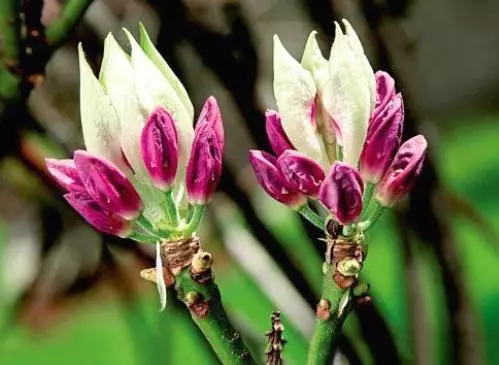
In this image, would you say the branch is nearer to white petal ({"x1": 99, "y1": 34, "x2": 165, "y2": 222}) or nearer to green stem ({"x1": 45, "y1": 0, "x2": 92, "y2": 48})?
white petal ({"x1": 99, "y1": 34, "x2": 165, "y2": 222})

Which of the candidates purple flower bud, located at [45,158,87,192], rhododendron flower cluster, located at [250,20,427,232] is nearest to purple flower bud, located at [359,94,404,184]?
rhododendron flower cluster, located at [250,20,427,232]

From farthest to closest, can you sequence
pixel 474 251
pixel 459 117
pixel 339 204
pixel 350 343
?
pixel 459 117
pixel 474 251
pixel 350 343
pixel 339 204

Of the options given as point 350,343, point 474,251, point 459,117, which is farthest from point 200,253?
point 459,117

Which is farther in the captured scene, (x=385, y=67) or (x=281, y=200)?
(x=385, y=67)

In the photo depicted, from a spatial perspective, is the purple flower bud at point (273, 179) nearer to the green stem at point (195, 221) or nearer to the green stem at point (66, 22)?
the green stem at point (195, 221)

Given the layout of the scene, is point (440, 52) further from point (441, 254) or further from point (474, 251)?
point (441, 254)
